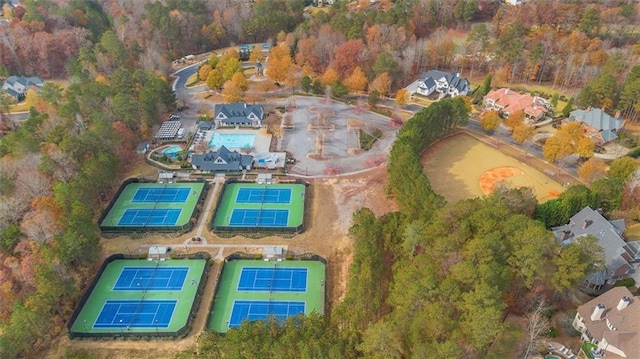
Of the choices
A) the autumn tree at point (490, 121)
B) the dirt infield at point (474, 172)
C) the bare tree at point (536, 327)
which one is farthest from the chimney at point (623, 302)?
the autumn tree at point (490, 121)

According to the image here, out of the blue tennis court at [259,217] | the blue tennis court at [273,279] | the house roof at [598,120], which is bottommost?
the blue tennis court at [273,279]

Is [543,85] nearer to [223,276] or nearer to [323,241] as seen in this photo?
[323,241]

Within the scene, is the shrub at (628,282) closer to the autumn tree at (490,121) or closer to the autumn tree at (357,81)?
the autumn tree at (490,121)

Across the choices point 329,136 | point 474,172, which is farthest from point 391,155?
point 329,136

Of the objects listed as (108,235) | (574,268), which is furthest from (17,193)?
(574,268)

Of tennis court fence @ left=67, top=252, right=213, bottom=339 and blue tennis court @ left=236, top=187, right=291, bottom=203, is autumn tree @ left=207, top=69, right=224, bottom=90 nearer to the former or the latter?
blue tennis court @ left=236, top=187, right=291, bottom=203

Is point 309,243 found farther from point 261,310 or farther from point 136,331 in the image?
point 136,331
